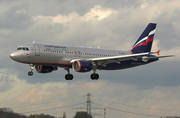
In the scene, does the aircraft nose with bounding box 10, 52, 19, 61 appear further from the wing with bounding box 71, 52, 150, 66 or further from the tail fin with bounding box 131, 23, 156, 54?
the tail fin with bounding box 131, 23, 156, 54

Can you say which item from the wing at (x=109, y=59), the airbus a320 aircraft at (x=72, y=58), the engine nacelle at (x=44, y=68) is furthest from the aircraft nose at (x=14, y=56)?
the wing at (x=109, y=59)

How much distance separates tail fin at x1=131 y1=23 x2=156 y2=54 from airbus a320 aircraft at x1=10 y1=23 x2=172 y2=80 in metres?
2.53

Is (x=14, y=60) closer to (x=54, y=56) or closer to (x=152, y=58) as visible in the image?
(x=54, y=56)

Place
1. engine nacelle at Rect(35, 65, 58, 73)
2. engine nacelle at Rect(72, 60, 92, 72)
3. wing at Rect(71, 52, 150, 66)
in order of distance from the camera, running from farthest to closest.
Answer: engine nacelle at Rect(35, 65, 58, 73) < wing at Rect(71, 52, 150, 66) < engine nacelle at Rect(72, 60, 92, 72)

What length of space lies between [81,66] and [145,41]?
20973 mm

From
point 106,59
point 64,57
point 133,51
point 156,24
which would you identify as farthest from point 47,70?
point 156,24

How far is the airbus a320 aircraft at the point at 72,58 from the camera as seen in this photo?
57.3m

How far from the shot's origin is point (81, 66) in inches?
2320

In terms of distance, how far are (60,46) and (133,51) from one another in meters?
19.1

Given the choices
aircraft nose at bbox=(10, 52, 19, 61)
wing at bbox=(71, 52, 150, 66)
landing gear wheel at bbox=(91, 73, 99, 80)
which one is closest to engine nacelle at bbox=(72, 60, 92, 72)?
wing at bbox=(71, 52, 150, 66)

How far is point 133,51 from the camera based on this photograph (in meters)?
72.6

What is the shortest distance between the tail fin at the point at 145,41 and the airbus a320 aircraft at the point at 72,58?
2533 mm

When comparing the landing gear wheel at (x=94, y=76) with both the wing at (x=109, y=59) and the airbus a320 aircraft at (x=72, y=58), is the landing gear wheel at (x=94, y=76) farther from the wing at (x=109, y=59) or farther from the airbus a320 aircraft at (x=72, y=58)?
the wing at (x=109, y=59)

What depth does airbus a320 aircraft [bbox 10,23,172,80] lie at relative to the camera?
57.3 meters
